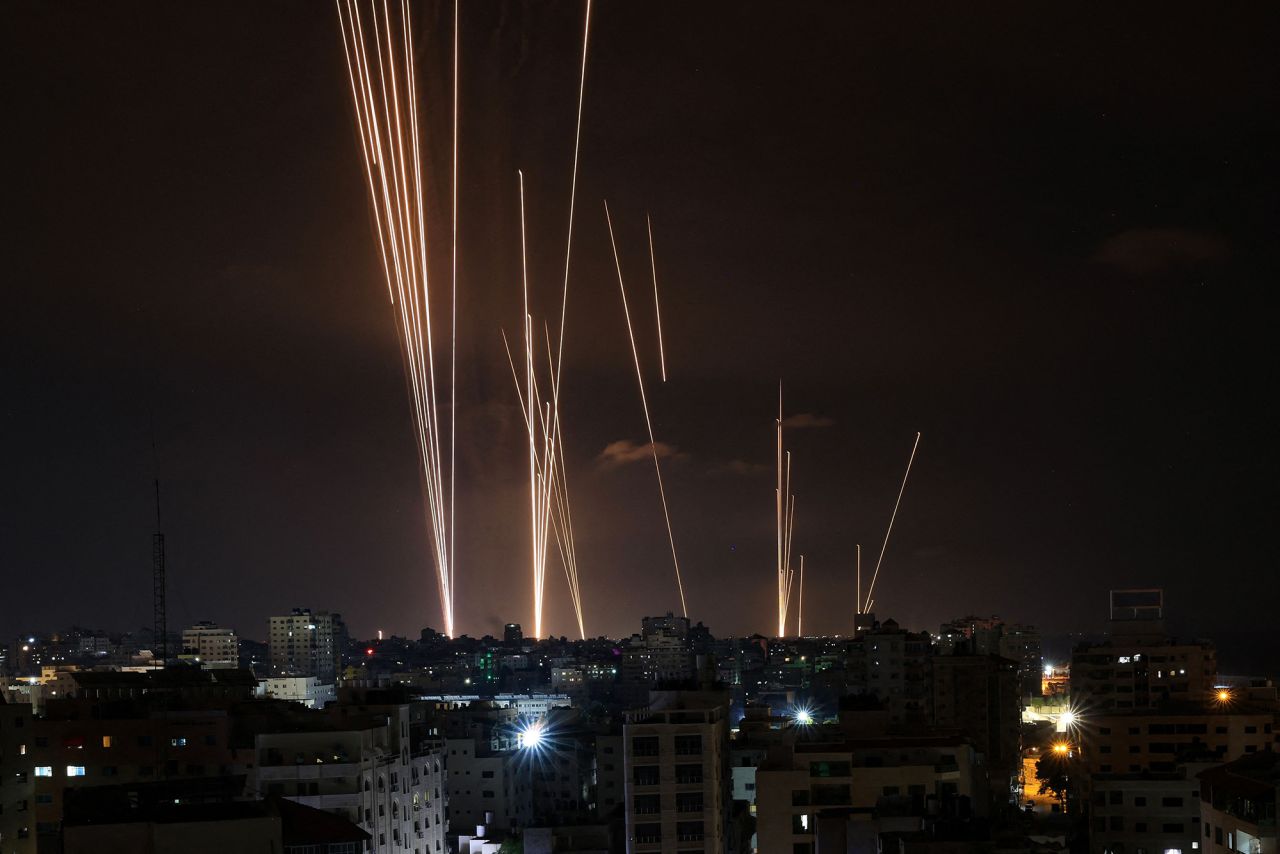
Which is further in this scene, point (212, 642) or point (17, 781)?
point (212, 642)

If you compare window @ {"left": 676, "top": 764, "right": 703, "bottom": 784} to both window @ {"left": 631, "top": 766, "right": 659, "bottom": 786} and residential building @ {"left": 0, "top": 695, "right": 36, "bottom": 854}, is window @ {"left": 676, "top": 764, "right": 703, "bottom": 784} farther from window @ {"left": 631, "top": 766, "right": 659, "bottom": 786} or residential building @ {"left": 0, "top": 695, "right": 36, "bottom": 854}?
residential building @ {"left": 0, "top": 695, "right": 36, "bottom": 854}

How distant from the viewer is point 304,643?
90062 mm

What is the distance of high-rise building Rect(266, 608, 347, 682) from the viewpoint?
293ft

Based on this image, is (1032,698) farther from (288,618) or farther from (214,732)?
(288,618)

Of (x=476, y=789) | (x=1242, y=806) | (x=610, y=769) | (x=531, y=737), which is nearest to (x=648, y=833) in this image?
(x=1242, y=806)

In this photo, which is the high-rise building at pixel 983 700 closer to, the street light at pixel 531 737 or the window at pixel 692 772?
the street light at pixel 531 737

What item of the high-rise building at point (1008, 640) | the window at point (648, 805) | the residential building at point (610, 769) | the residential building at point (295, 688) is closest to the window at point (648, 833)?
the window at point (648, 805)

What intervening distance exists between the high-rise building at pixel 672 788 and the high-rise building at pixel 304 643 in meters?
72.7

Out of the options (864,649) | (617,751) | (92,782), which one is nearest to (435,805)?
(92,782)

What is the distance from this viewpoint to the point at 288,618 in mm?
90438

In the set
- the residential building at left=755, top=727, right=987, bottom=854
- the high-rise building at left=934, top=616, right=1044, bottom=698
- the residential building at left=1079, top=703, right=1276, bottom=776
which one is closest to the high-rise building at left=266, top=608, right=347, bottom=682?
the high-rise building at left=934, top=616, right=1044, bottom=698

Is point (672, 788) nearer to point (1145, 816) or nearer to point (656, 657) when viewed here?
point (1145, 816)

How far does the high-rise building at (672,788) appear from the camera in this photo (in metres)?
18.1

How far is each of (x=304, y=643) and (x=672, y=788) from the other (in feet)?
246
